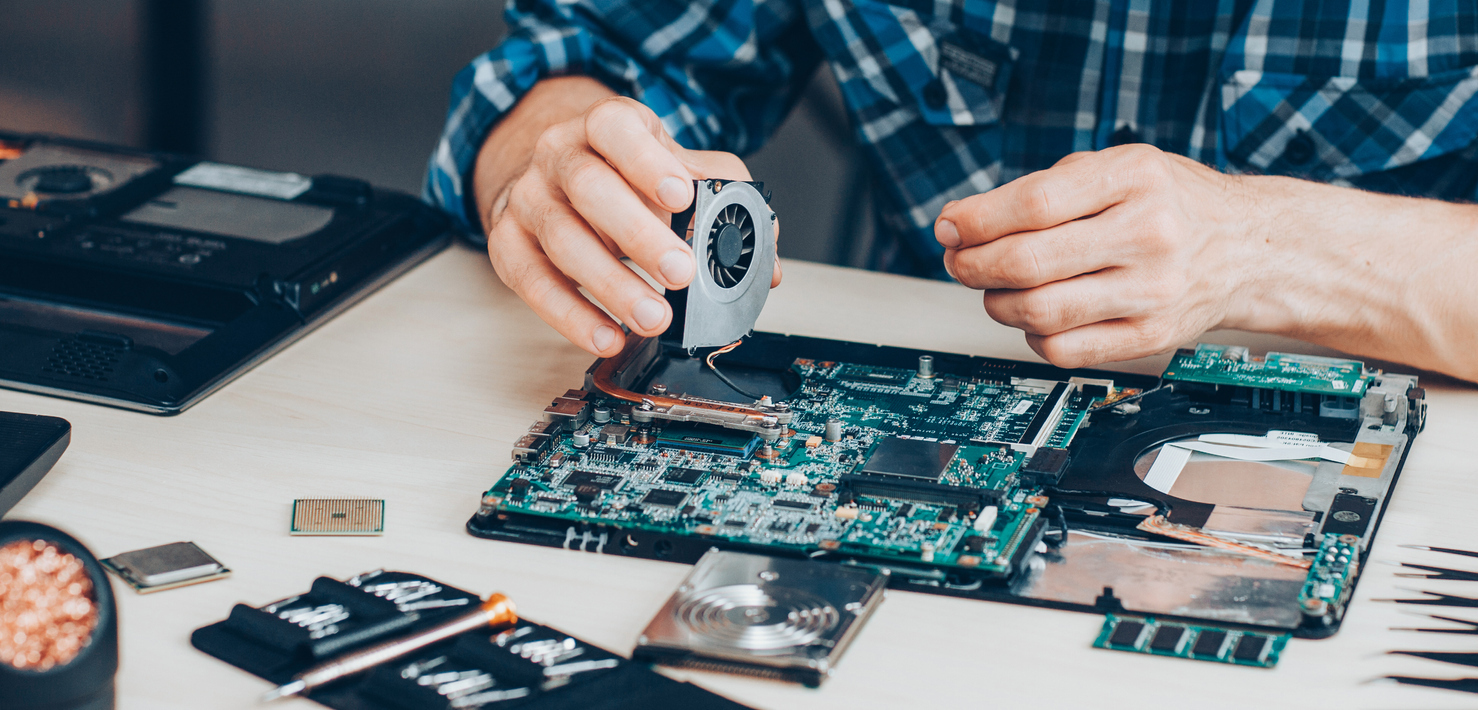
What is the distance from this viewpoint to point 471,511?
1.13 m

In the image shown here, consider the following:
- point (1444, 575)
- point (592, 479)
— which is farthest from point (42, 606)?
point (1444, 575)

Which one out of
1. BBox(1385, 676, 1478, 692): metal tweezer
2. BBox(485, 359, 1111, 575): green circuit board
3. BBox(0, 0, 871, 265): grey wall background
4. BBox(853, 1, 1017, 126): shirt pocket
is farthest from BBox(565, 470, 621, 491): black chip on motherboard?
BBox(0, 0, 871, 265): grey wall background

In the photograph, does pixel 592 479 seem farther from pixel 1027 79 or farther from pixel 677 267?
pixel 1027 79

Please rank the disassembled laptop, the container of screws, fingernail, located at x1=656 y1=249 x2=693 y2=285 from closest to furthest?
the container of screws < the disassembled laptop < fingernail, located at x1=656 y1=249 x2=693 y2=285

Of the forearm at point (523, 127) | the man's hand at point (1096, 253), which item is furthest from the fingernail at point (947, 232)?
the forearm at point (523, 127)

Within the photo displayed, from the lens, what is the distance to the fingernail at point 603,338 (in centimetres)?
130

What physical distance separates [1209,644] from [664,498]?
0.46 metres

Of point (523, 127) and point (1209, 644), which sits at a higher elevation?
point (523, 127)

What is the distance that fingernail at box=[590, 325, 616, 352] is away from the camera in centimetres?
130

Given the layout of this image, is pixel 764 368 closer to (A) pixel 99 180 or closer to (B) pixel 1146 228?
(B) pixel 1146 228

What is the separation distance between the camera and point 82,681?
75 centimetres

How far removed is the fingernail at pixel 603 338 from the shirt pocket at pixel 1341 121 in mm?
1118

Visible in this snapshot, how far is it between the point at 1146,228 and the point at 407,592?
0.83 m

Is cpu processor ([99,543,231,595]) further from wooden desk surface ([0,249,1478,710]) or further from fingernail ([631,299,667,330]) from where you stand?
fingernail ([631,299,667,330])
